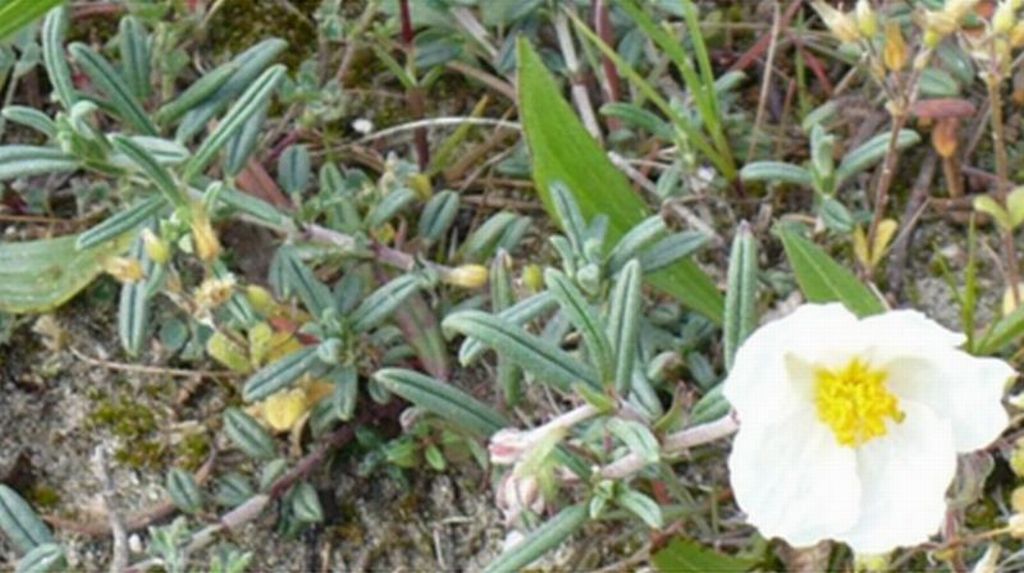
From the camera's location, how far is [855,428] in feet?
5.43

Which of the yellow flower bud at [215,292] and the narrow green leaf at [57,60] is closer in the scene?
the yellow flower bud at [215,292]

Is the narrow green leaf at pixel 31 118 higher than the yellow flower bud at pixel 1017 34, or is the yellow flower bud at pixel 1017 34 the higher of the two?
the narrow green leaf at pixel 31 118

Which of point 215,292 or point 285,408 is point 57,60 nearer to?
point 215,292

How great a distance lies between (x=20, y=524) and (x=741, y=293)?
958mm

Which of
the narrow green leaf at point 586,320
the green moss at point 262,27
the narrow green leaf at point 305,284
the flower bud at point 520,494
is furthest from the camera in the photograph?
the green moss at point 262,27

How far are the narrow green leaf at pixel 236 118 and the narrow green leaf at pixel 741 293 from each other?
2.19 ft

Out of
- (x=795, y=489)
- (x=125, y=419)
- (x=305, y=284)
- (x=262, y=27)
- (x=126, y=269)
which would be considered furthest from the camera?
(x=262, y=27)

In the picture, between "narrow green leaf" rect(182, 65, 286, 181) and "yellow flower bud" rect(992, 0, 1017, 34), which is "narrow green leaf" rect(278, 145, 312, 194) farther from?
"yellow flower bud" rect(992, 0, 1017, 34)

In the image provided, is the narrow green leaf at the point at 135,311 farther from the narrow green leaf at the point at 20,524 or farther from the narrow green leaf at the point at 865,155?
the narrow green leaf at the point at 865,155

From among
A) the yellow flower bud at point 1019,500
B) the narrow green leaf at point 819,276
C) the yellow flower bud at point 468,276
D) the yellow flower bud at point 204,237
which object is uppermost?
the yellow flower bud at point 204,237

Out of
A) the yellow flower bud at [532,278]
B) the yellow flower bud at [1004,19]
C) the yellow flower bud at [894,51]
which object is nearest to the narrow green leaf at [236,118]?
the yellow flower bud at [532,278]

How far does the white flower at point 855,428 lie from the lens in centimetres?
154

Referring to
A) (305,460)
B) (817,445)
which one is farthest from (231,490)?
(817,445)

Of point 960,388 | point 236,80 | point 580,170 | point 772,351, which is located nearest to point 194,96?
point 236,80
